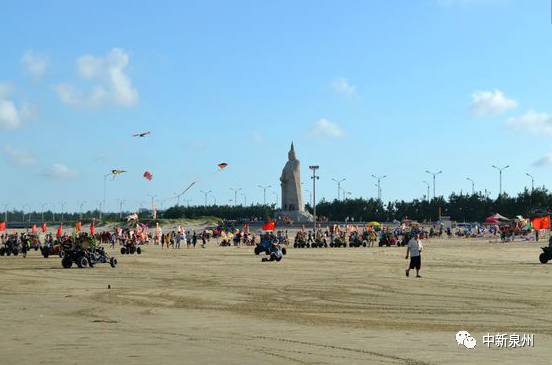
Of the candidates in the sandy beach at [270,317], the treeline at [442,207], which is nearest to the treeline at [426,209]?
the treeline at [442,207]

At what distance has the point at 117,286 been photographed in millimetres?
24344

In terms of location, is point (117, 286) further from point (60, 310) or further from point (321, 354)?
point (321, 354)

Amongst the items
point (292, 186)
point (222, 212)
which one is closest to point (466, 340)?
point (292, 186)

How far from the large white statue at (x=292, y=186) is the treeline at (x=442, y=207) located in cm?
2675

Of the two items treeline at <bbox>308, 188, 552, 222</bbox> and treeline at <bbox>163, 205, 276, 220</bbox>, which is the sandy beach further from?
treeline at <bbox>163, 205, 276, 220</bbox>

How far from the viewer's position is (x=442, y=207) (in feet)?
503

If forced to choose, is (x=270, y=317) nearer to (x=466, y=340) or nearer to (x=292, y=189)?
(x=466, y=340)

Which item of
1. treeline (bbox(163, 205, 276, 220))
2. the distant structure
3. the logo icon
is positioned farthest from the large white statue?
the logo icon

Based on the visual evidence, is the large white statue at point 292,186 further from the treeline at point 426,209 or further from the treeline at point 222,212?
the treeline at point 222,212

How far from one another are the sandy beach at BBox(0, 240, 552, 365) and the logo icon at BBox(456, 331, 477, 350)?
12 centimetres

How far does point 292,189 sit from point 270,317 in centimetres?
11874

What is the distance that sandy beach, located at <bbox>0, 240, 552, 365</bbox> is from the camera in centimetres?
1123

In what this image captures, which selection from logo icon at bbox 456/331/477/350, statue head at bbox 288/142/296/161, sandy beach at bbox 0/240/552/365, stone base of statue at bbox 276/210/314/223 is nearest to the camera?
sandy beach at bbox 0/240/552/365

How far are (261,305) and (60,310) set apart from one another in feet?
14.1
